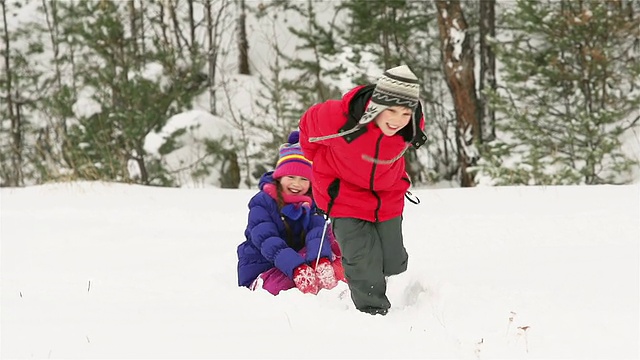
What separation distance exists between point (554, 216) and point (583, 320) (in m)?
2.15

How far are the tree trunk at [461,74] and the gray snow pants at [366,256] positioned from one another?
226 inches

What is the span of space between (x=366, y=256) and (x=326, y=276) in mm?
525

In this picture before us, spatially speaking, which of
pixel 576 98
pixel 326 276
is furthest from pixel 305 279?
pixel 576 98

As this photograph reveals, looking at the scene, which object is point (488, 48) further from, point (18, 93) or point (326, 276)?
point (18, 93)

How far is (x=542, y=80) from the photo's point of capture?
9461 mm

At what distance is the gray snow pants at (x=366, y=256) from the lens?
262 centimetres

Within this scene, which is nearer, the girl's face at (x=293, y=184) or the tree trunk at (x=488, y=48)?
the girl's face at (x=293, y=184)

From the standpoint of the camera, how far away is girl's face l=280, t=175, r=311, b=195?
133 inches

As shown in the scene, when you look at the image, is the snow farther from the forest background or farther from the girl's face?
the forest background

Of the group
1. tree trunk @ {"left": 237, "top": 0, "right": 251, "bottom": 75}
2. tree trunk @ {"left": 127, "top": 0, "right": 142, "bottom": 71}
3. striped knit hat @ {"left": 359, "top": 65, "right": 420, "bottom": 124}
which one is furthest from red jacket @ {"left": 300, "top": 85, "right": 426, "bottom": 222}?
tree trunk @ {"left": 237, "top": 0, "right": 251, "bottom": 75}

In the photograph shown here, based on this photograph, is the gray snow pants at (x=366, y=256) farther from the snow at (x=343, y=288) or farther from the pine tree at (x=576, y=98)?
the pine tree at (x=576, y=98)

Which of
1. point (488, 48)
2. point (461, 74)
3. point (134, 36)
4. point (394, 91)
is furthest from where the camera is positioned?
point (134, 36)

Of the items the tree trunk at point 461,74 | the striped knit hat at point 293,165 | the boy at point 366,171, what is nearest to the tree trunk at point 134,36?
the tree trunk at point 461,74

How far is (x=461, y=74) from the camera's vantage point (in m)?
8.60
